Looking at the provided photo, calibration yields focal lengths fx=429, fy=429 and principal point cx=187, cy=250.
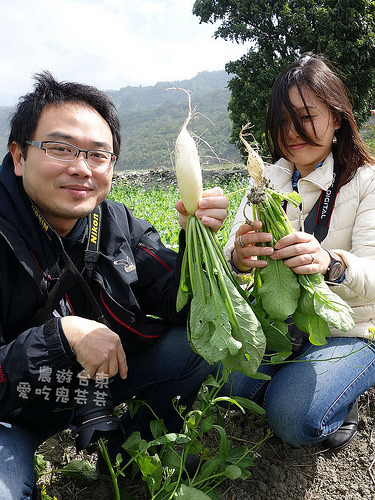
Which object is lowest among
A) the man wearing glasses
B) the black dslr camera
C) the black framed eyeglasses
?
the black dslr camera

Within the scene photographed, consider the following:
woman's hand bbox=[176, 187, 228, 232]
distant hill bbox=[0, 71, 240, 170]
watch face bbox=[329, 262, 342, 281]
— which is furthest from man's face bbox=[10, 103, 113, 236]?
watch face bbox=[329, 262, 342, 281]

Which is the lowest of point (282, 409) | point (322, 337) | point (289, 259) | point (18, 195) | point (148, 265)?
point (282, 409)

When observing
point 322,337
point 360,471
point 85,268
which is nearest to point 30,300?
point 85,268

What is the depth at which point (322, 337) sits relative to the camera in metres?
1.37

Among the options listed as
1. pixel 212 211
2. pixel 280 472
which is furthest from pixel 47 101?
pixel 280 472

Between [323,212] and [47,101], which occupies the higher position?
[47,101]

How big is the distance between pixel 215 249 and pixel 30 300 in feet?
2.03

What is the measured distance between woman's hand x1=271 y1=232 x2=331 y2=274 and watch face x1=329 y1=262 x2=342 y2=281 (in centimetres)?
10

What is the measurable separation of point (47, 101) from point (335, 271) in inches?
46.2

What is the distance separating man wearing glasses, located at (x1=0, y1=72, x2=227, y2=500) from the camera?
50.9 inches

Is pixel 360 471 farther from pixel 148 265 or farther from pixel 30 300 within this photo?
pixel 30 300

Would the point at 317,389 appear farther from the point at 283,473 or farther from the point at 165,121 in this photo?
the point at 165,121

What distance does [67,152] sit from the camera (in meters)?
1.46

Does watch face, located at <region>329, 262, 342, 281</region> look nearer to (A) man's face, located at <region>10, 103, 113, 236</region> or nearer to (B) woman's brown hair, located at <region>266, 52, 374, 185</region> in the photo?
(B) woman's brown hair, located at <region>266, 52, 374, 185</region>
